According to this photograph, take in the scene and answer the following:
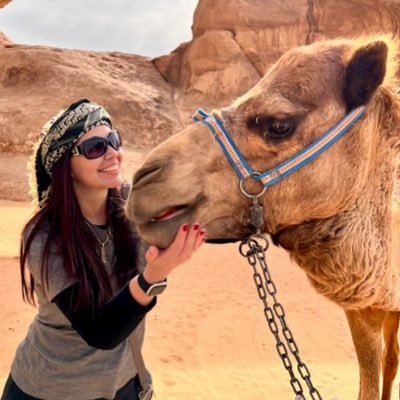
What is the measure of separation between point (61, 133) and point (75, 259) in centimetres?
54

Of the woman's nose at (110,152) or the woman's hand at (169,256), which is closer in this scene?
the woman's hand at (169,256)

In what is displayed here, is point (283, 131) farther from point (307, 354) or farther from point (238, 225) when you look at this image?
point (307, 354)

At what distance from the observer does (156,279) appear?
1.62 m

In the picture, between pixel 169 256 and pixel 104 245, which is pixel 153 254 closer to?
pixel 169 256

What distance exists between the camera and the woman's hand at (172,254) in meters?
1.61

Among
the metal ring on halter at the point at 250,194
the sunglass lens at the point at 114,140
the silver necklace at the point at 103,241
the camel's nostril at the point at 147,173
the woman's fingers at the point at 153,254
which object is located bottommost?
the silver necklace at the point at 103,241

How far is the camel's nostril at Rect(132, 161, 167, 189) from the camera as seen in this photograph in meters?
1.75

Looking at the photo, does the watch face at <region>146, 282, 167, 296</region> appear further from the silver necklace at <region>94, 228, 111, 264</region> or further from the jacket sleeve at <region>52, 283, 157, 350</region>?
the silver necklace at <region>94, 228, 111, 264</region>

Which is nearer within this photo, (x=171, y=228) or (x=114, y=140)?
(x=171, y=228)

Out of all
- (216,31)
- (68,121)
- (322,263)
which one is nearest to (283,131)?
(322,263)

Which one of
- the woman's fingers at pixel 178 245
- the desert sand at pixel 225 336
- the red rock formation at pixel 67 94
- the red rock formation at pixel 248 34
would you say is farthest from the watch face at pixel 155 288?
the red rock formation at pixel 248 34

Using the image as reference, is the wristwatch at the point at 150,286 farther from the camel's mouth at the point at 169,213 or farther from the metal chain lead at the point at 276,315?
the metal chain lead at the point at 276,315

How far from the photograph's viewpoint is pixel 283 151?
1846mm

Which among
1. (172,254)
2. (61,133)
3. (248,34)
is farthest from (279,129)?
(248,34)
